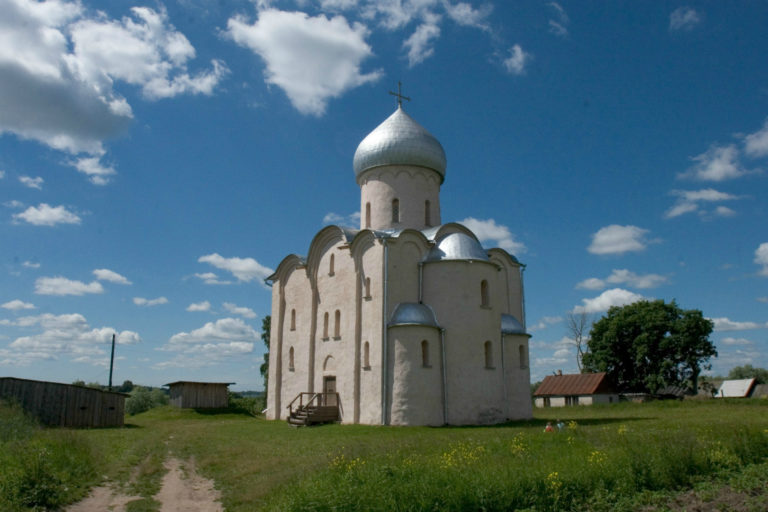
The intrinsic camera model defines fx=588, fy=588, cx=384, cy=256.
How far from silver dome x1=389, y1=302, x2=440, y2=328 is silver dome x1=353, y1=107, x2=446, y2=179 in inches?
278

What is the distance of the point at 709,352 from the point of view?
37969 millimetres

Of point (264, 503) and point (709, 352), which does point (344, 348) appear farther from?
point (709, 352)

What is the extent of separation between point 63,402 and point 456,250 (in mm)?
16311

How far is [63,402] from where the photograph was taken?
22.8 meters

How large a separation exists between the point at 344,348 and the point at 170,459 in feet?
30.7

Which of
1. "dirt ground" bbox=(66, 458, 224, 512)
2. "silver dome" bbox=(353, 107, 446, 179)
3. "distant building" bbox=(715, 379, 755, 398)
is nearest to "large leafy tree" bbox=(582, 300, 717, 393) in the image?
"distant building" bbox=(715, 379, 755, 398)

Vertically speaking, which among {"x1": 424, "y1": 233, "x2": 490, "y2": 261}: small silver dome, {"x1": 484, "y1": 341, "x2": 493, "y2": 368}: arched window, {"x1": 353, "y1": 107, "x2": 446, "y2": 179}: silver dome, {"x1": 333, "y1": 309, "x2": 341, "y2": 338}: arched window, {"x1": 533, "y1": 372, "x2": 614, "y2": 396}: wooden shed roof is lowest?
{"x1": 533, "y1": 372, "x2": 614, "y2": 396}: wooden shed roof

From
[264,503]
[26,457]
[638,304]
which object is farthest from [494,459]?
[638,304]

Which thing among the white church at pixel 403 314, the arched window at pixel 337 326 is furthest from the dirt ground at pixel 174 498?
the arched window at pixel 337 326

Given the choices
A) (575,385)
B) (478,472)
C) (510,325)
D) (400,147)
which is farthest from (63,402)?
(575,385)

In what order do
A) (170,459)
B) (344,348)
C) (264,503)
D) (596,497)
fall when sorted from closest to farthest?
(596,497), (264,503), (170,459), (344,348)

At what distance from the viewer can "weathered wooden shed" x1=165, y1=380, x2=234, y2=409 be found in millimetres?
33344

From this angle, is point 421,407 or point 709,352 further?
point 709,352

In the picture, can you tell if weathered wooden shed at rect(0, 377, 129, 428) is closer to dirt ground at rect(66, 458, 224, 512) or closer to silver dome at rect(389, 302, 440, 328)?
silver dome at rect(389, 302, 440, 328)
